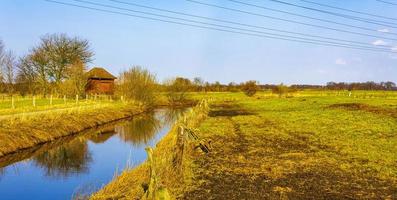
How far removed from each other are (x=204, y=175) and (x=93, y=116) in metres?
27.0

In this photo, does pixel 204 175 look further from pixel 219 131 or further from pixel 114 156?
pixel 219 131

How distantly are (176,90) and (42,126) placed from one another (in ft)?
173

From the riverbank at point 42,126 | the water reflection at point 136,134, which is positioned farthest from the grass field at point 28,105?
the water reflection at point 136,134

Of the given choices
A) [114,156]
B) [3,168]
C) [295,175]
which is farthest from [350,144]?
[3,168]

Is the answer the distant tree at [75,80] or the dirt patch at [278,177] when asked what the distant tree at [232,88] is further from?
the dirt patch at [278,177]

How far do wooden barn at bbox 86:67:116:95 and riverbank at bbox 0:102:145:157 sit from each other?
34.7 meters

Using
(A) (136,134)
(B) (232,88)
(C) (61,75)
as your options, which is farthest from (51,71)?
(B) (232,88)

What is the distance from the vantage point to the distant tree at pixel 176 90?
253 feet

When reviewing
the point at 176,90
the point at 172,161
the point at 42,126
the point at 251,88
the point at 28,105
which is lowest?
the point at 42,126

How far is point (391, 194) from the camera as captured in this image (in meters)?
9.70

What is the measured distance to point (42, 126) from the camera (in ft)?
85.5

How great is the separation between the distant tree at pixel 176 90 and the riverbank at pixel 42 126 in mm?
37124

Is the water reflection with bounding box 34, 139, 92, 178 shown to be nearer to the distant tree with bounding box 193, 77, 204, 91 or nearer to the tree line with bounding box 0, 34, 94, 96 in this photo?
the tree line with bounding box 0, 34, 94, 96

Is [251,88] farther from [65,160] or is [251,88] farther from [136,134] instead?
[65,160]
